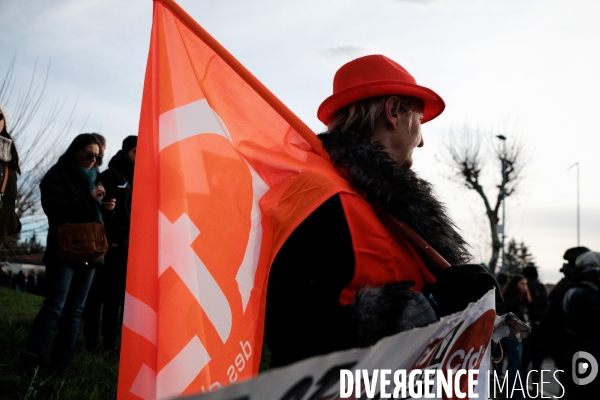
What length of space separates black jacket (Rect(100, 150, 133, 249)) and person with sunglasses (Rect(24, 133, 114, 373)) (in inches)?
12.9

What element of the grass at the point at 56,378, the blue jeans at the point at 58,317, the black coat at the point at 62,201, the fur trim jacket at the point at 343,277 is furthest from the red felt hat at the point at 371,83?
the blue jeans at the point at 58,317

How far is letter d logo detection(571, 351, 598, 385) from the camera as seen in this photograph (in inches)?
163

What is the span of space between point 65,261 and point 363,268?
118 inches

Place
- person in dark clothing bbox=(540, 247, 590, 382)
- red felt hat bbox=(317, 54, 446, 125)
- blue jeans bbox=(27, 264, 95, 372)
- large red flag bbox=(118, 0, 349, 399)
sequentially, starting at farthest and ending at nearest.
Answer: person in dark clothing bbox=(540, 247, 590, 382), blue jeans bbox=(27, 264, 95, 372), red felt hat bbox=(317, 54, 446, 125), large red flag bbox=(118, 0, 349, 399)

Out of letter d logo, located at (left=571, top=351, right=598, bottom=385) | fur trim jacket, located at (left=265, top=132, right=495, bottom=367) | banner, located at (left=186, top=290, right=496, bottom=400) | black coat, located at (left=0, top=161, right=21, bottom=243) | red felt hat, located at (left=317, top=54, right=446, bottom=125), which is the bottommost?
letter d logo, located at (left=571, top=351, right=598, bottom=385)

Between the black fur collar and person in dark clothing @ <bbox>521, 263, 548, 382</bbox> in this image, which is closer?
the black fur collar

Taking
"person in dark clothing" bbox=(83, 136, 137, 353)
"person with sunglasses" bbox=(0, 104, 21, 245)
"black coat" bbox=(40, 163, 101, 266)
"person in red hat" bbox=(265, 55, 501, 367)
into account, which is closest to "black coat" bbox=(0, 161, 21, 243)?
"person with sunglasses" bbox=(0, 104, 21, 245)

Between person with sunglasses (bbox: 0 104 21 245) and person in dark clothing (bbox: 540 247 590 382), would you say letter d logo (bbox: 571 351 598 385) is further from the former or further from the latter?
person with sunglasses (bbox: 0 104 21 245)

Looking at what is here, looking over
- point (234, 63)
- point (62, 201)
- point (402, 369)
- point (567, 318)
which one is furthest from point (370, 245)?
point (567, 318)

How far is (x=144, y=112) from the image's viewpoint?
200 centimetres

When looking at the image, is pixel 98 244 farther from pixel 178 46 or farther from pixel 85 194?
pixel 178 46

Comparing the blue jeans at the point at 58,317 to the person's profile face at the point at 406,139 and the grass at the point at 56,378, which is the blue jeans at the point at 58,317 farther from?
the person's profile face at the point at 406,139

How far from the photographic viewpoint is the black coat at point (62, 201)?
13.4 ft

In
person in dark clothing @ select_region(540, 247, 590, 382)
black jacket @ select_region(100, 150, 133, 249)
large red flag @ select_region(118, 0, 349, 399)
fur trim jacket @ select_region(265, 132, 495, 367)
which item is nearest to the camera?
fur trim jacket @ select_region(265, 132, 495, 367)
